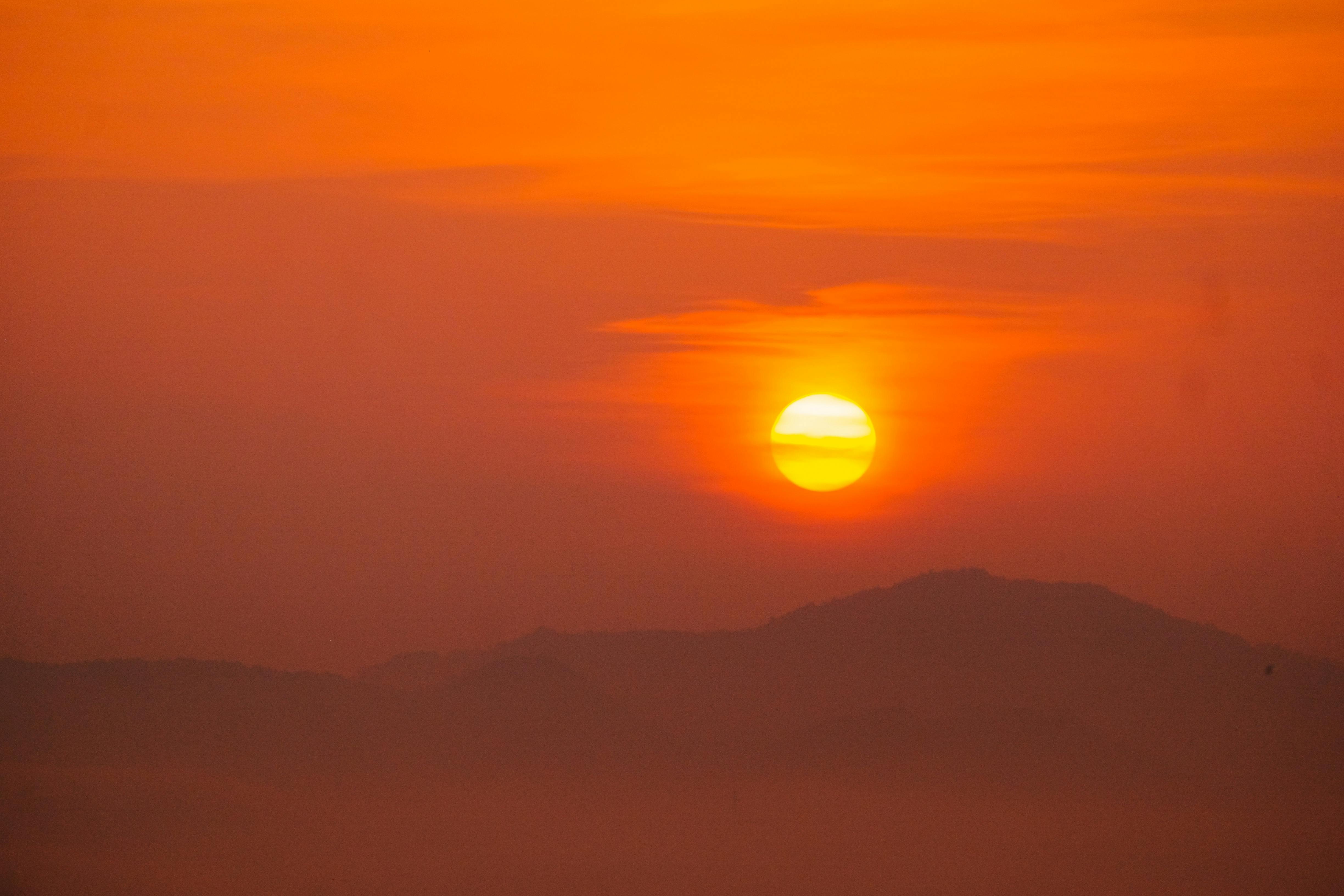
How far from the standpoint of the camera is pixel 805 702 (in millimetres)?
33531

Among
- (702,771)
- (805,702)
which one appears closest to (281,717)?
(702,771)

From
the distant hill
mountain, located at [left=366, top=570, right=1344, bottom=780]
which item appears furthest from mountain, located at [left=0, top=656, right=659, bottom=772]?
mountain, located at [left=366, top=570, right=1344, bottom=780]

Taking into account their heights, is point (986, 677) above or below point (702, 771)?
above

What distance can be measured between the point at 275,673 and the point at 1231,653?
13.5m

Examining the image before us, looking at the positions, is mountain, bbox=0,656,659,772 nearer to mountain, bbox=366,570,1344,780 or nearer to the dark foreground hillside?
the dark foreground hillside

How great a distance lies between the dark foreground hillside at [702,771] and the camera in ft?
47.2

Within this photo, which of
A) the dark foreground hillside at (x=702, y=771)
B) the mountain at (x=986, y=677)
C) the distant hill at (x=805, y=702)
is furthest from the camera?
the mountain at (x=986, y=677)

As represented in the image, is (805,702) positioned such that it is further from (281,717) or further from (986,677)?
(281,717)

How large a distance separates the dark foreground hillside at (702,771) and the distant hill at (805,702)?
0.11 meters

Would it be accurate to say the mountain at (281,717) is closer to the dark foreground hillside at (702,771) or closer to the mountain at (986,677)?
the dark foreground hillside at (702,771)

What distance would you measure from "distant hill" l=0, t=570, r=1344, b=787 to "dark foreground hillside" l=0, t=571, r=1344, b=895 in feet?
0.38

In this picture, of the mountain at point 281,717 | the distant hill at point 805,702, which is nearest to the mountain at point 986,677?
the distant hill at point 805,702

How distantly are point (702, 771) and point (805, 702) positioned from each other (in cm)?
922

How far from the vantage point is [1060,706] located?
33938 mm
